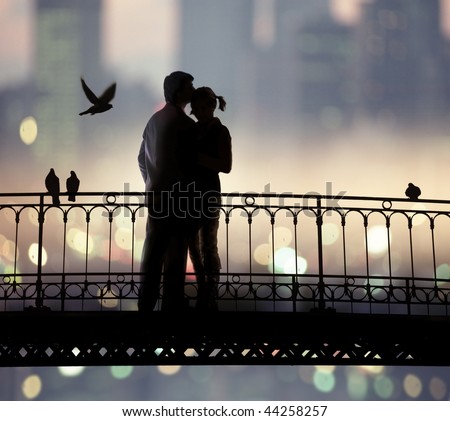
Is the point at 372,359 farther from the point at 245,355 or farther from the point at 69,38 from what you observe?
the point at 69,38

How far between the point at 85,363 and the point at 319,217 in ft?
9.78

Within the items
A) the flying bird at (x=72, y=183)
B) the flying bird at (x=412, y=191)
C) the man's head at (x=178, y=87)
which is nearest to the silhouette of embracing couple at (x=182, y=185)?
the man's head at (x=178, y=87)

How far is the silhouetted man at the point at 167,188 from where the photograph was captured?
27.4ft

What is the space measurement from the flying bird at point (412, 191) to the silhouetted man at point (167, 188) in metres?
2.83

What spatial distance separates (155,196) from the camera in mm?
8406

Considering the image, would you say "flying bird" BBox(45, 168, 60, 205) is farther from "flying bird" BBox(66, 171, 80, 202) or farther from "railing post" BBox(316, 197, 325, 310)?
"railing post" BBox(316, 197, 325, 310)

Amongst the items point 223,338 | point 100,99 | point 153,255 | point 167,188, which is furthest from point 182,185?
point 100,99

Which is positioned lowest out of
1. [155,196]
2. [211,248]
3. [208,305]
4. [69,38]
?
[208,305]

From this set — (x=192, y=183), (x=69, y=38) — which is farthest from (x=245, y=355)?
(x=69, y=38)

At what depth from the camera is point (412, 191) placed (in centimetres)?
977

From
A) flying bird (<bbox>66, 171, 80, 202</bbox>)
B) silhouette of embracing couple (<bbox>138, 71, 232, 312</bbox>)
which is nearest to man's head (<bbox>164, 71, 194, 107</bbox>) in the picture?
silhouette of embracing couple (<bbox>138, 71, 232, 312</bbox>)

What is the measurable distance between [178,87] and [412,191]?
3.10 m

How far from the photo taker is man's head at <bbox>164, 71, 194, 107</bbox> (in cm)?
828

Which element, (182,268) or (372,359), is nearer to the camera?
(182,268)
